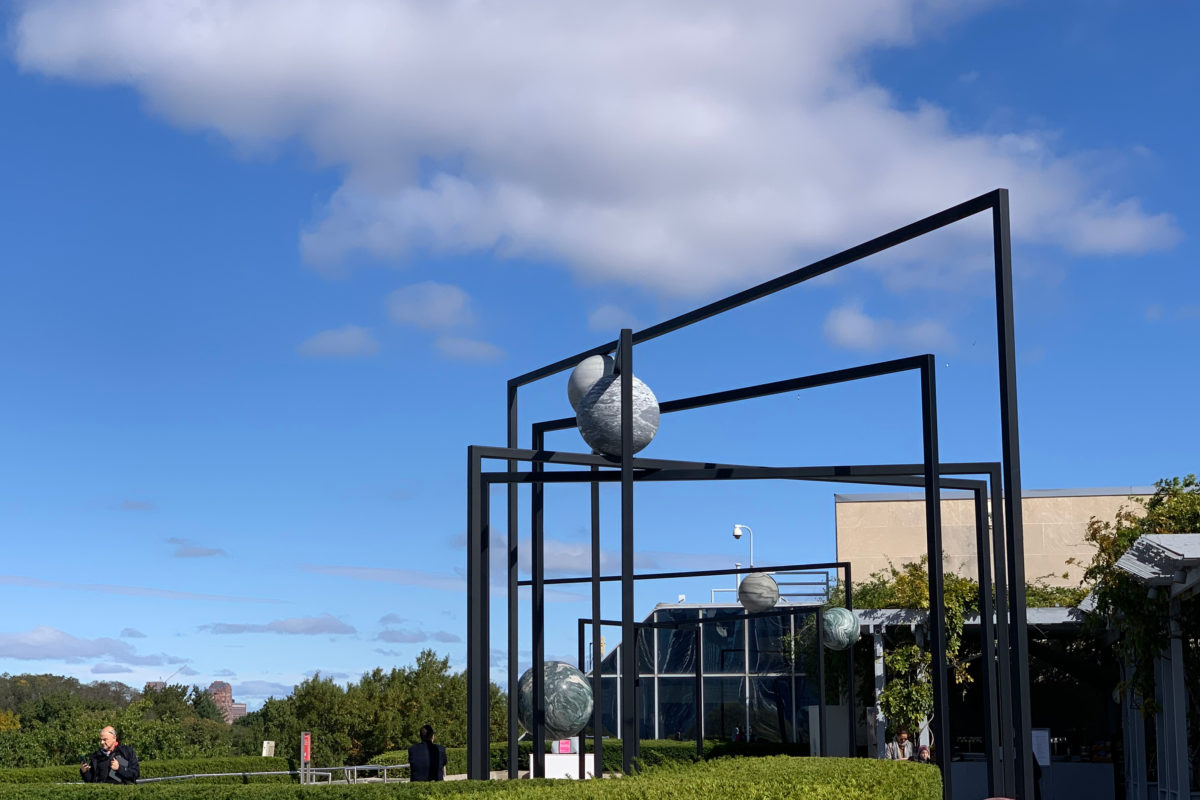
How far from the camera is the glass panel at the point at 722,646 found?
3155 cm

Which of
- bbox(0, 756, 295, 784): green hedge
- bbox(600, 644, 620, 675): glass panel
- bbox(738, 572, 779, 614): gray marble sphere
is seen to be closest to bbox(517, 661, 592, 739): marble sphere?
bbox(738, 572, 779, 614): gray marble sphere

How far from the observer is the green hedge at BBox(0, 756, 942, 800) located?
6.60 meters

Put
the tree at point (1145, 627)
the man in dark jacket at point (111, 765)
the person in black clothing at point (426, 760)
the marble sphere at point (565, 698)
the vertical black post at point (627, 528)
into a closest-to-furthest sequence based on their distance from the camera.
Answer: the vertical black post at point (627, 528) < the marble sphere at point (565, 698) < the man in dark jacket at point (111, 765) < the person in black clothing at point (426, 760) < the tree at point (1145, 627)

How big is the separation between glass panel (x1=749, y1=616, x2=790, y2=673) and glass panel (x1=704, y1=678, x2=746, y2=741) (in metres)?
Result: 0.66

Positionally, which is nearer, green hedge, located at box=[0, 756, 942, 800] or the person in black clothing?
green hedge, located at box=[0, 756, 942, 800]

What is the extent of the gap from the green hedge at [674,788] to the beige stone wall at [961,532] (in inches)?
884

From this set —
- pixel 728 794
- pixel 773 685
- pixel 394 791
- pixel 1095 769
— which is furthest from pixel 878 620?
pixel 728 794

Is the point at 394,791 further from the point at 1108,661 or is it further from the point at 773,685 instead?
the point at 773,685

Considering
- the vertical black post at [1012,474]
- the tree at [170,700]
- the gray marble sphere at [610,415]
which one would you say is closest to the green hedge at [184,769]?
the gray marble sphere at [610,415]

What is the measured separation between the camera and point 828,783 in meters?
7.41

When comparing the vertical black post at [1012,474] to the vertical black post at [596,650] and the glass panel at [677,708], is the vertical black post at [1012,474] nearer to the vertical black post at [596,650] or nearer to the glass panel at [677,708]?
the vertical black post at [596,650]

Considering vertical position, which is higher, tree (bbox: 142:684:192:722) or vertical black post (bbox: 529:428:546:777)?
vertical black post (bbox: 529:428:546:777)

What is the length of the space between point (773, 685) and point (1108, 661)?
865cm

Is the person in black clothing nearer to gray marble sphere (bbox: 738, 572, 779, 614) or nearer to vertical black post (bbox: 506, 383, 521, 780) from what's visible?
vertical black post (bbox: 506, 383, 521, 780)
